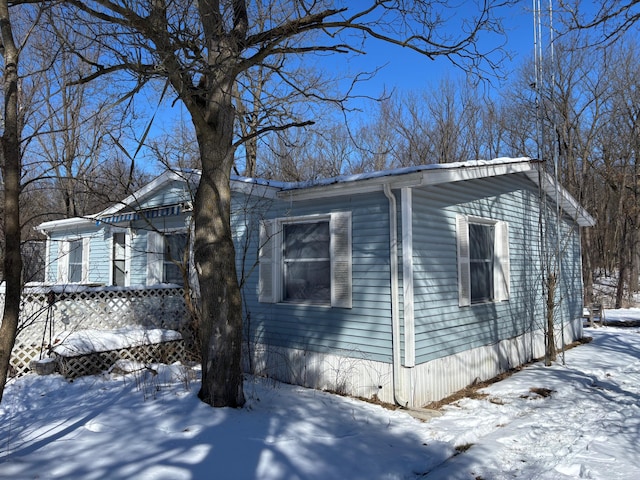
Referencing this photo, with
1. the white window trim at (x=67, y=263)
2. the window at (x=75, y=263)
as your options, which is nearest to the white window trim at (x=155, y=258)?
the white window trim at (x=67, y=263)

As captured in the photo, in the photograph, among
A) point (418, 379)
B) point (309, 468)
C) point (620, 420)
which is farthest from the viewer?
point (418, 379)

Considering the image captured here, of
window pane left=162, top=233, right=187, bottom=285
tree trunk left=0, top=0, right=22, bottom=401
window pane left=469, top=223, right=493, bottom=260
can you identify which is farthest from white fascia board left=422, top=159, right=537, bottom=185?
window pane left=162, top=233, right=187, bottom=285

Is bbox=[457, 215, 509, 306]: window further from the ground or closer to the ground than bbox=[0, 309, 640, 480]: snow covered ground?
further from the ground

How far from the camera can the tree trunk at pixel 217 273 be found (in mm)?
5023

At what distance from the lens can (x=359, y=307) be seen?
6.60 metres

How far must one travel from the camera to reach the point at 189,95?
16.7 feet

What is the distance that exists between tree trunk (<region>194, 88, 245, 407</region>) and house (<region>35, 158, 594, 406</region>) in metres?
1.20

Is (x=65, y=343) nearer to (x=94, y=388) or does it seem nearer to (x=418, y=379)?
(x=94, y=388)

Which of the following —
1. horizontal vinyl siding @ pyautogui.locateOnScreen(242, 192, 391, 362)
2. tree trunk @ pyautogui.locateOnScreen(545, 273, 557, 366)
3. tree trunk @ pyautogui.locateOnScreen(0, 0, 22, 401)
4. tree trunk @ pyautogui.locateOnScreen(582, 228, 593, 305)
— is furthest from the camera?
tree trunk @ pyautogui.locateOnScreen(582, 228, 593, 305)

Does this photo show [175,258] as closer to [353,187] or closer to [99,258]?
[99,258]

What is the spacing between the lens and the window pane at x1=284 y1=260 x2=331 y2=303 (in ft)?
23.6

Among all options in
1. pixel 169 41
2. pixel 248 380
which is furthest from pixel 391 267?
pixel 169 41

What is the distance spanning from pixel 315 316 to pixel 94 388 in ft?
10.2

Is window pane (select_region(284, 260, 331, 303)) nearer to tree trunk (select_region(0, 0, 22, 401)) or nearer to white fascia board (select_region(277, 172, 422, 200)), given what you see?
white fascia board (select_region(277, 172, 422, 200))
